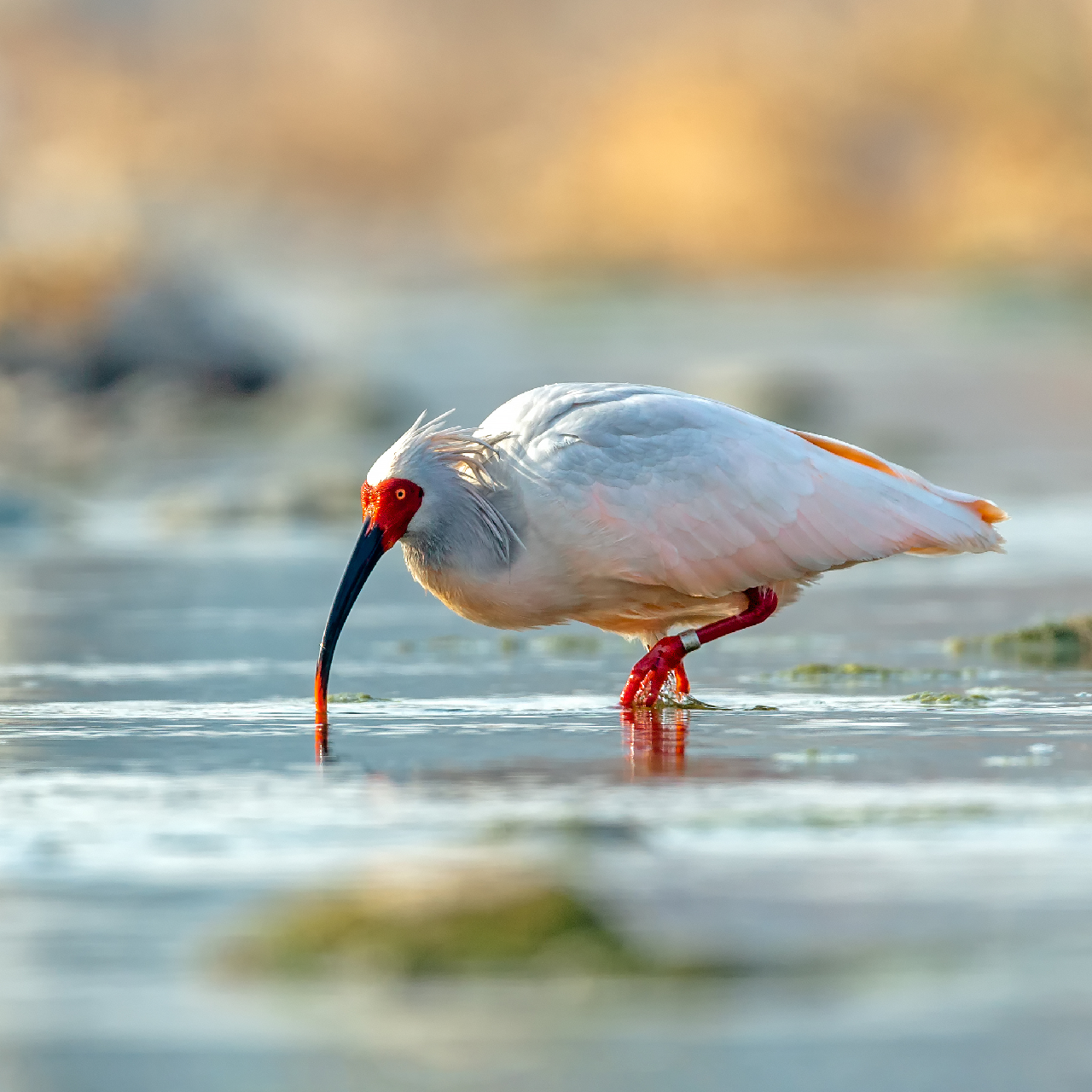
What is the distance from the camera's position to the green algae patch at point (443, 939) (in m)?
4.63

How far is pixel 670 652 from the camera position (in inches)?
331

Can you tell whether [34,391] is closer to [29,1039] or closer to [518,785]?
[518,785]

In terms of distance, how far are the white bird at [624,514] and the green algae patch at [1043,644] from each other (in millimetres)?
645

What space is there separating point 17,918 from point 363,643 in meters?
5.22

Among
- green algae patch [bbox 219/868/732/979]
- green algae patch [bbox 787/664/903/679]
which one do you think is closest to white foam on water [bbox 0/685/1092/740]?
green algae patch [bbox 787/664/903/679]

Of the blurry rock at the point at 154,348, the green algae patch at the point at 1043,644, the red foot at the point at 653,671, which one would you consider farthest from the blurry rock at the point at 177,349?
the red foot at the point at 653,671

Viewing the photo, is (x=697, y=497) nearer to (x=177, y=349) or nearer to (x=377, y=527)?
(x=377, y=527)

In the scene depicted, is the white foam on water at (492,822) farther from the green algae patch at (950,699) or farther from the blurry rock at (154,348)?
the blurry rock at (154,348)

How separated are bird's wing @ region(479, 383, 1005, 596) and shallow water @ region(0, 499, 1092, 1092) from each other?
45 centimetres

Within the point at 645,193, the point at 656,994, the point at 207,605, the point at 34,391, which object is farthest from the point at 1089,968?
the point at 645,193

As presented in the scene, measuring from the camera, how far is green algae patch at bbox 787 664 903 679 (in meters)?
9.00

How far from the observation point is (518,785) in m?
6.50

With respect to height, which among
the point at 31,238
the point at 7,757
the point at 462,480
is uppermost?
the point at 31,238

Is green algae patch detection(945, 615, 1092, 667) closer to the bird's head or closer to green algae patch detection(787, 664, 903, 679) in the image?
green algae patch detection(787, 664, 903, 679)
